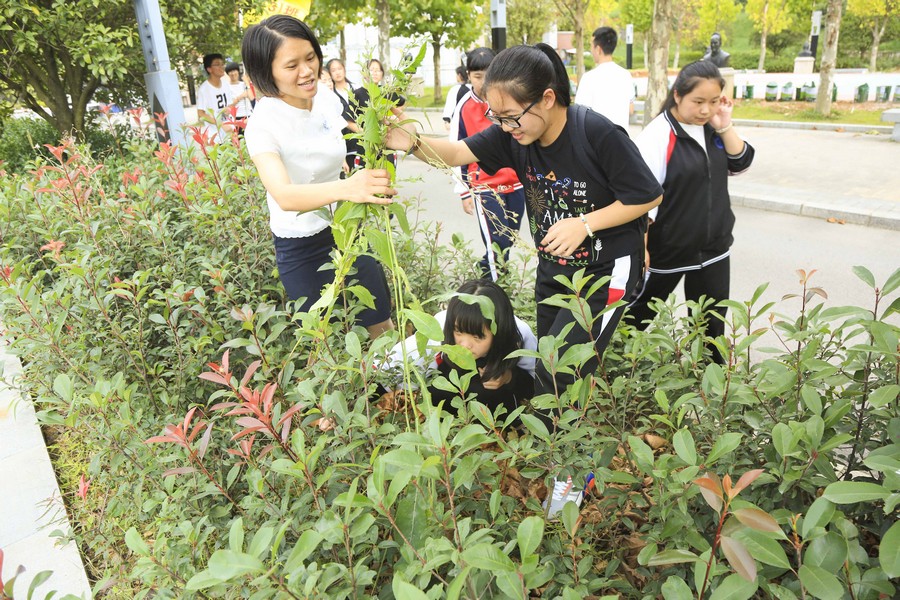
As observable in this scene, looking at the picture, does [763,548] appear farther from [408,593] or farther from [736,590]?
[408,593]

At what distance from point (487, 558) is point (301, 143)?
6.34ft

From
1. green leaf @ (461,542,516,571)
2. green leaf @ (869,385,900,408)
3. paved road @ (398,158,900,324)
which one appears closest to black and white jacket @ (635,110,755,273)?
green leaf @ (869,385,900,408)

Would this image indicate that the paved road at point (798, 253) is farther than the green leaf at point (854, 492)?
Yes

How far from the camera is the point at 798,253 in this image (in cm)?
579

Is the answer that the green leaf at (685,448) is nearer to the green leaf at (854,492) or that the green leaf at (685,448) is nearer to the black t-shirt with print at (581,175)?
the green leaf at (854,492)

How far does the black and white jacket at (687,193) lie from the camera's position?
2801 millimetres

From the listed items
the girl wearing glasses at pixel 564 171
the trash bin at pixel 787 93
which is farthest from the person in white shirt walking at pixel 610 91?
the trash bin at pixel 787 93

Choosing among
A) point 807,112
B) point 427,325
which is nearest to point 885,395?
point 427,325

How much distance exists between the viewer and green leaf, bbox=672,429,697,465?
3.91 ft

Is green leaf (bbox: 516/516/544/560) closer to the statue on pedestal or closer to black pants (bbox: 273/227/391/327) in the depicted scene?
black pants (bbox: 273/227/391/327)

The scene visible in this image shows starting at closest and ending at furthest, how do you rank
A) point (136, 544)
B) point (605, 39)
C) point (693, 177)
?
point (136, 544) → point (693, 177) → point (605, 39)

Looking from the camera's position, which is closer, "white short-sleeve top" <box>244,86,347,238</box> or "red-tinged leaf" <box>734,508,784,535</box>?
"red-tinged leaf" <box>734,508,784,535</box>

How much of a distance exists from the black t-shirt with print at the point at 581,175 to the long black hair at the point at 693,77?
0.81m

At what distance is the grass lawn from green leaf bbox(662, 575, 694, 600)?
42.7 feet
